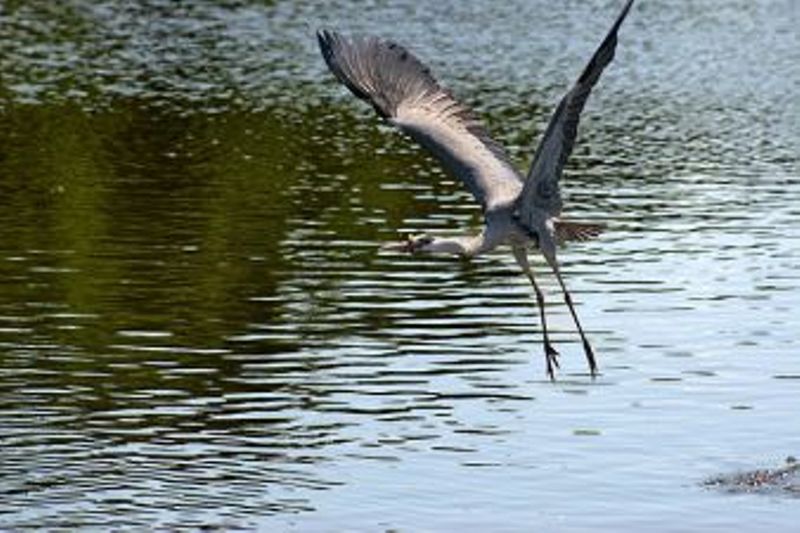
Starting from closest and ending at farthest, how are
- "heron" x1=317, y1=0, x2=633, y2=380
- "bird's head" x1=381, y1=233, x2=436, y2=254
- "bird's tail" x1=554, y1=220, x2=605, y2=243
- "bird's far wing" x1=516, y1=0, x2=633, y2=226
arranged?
"bird's far wing" x1=516, y1=0, x2=633, y2=226 < "bird's head" x1=381, y1=233, x2=436, y2=254 < "heron" x1=317, y1=0, x2=633, y2=380 < "bird's tail" x1=554, y1=220, x2=605, y2=243

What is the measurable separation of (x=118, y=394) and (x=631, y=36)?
4410 centimetres

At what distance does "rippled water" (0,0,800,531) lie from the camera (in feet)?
Result: 52.6

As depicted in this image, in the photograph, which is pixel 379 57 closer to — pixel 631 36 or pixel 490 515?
pixel 490 515

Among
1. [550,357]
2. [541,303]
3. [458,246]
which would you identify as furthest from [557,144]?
[550,357]

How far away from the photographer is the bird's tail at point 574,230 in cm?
1708

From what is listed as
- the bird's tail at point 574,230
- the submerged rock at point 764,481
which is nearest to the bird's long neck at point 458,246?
the bird's tail at point 574,230

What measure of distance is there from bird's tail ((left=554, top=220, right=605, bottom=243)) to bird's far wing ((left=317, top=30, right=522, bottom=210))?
408 millimetres

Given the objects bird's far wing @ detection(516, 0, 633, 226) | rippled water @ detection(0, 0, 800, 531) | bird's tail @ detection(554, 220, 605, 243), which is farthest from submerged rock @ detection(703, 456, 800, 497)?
bird's far wing @ detection(516, 0, 633, 226)

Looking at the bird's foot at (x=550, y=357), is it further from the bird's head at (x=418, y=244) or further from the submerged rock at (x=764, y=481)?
the submerged rock at (x=764, y=481)

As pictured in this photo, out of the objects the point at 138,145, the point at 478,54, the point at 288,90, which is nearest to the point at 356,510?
the point at 138,145

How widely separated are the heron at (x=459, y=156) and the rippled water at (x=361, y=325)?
1.49 metres

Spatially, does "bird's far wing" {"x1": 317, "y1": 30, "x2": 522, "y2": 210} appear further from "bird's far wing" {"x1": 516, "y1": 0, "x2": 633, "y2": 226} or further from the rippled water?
the rippled water

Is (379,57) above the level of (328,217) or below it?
above

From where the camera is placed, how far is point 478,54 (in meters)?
55.9
